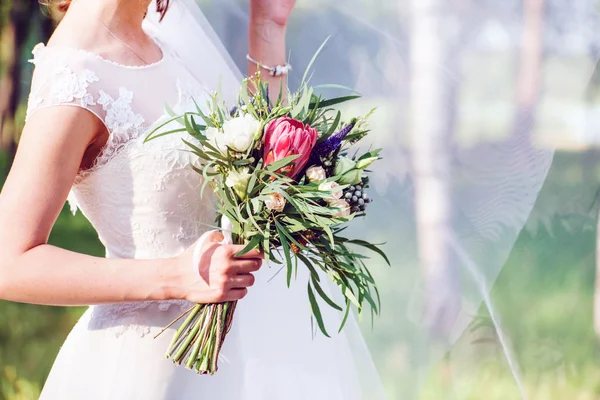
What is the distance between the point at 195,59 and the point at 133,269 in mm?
746

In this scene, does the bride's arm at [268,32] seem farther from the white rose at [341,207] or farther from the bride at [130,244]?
the white rose at [341,207]

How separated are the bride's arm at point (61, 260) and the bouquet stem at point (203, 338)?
40mm

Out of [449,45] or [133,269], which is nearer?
[133,269]

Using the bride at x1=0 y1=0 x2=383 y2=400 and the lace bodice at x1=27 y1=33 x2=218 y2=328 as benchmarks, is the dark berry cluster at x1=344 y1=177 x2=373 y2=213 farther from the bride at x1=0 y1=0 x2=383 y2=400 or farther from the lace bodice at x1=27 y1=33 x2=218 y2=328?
the lace bodice at x1=27 y1=33 x2=218 y2=328

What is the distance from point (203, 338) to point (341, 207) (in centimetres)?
35

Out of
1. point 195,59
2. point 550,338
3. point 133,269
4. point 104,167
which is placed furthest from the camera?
point 550,338

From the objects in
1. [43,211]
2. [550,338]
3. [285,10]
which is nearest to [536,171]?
[550,338]

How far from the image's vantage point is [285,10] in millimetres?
1941

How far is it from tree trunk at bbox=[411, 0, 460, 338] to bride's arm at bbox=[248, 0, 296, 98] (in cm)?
63

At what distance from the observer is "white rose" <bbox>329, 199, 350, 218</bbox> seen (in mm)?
1220

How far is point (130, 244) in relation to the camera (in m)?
1.51

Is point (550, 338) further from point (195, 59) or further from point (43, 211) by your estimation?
point (43, 211)

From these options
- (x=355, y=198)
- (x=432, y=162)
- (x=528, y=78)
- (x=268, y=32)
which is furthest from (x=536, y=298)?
(x=355, y=198)

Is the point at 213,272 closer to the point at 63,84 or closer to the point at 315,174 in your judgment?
→ the point at 315,174
